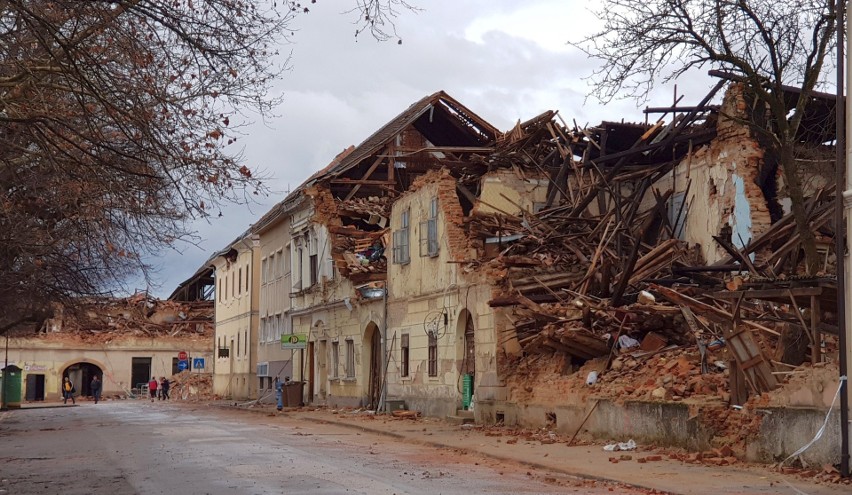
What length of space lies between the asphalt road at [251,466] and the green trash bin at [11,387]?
2830cm

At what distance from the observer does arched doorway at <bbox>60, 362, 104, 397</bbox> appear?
243 feet

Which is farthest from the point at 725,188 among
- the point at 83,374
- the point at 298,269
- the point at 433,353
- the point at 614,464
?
the point at 83,374

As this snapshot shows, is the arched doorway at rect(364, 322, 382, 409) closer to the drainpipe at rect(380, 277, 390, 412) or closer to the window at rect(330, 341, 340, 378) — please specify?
the drainpipe at rect(380, 277, 390, 412)

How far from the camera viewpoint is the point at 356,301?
37.4 meters

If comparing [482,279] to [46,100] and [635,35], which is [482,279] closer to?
[635,35]

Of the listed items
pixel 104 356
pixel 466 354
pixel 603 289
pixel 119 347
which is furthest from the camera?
pixel 119 347

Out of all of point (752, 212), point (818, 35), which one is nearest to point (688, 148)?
point (752, 212)

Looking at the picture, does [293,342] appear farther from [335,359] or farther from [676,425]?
[676,425]

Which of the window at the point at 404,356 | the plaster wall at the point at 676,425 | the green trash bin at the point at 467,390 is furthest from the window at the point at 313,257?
the plaster wall at the point at 676,425

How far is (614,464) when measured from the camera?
16500 millimetres

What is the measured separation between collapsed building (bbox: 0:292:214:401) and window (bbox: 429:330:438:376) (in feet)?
133

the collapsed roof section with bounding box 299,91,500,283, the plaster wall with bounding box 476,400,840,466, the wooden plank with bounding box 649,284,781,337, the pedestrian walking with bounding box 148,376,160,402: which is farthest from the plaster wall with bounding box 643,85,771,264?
the pedestrian walking with bounding box 148,376,160,402

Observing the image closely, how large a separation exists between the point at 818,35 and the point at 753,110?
5211mm

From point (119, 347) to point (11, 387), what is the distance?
18.5m
